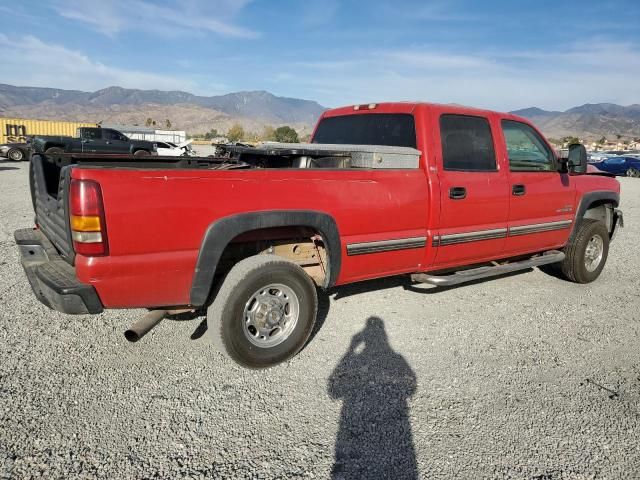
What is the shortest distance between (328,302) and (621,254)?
5317 millimetres

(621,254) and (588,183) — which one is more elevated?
(588,183)

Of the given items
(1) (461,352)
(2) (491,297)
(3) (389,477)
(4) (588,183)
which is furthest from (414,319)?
(4) (588,183)

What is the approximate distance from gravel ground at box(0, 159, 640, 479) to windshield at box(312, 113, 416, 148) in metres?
1.63

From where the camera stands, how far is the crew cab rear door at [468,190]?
3932 millimetres

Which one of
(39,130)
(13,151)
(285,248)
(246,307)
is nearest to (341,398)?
(246,307)

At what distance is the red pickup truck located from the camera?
262 cm

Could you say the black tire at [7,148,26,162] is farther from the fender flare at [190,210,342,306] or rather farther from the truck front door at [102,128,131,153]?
the fender flare at [190,210,342,306]

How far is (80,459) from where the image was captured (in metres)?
2.27

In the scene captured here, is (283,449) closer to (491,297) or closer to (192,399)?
(192,399)

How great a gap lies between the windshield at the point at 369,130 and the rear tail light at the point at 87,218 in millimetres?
2607

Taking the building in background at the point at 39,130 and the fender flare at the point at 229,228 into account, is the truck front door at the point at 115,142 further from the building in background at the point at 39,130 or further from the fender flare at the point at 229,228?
the fender flare at the point at 229,228

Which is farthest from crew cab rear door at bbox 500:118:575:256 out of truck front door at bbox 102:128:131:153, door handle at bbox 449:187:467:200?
truck front door at bbox 102:128:131:153

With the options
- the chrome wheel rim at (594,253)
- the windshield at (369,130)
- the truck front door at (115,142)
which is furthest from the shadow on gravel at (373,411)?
the truck front door at (115,142)

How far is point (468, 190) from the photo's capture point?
4.02 m
